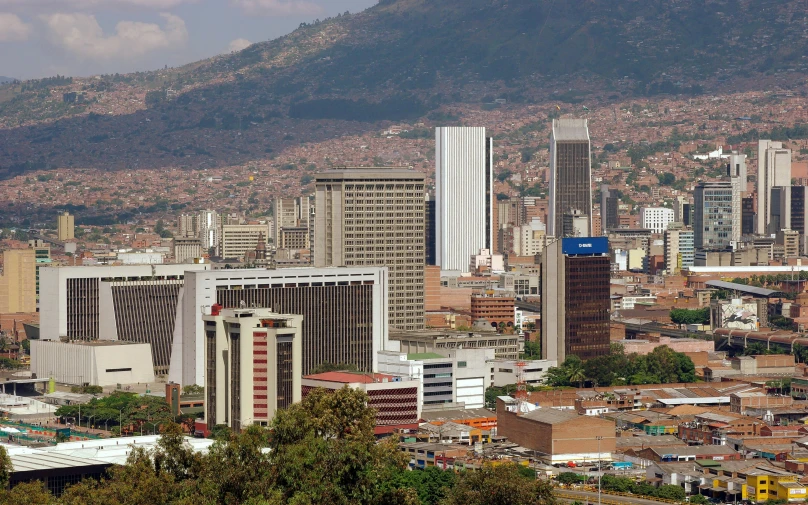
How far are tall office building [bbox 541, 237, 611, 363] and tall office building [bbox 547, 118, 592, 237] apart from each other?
249 ft

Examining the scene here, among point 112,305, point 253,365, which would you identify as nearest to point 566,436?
point 253,365

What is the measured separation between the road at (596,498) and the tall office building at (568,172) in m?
115

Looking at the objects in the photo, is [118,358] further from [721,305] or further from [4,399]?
[721,305]

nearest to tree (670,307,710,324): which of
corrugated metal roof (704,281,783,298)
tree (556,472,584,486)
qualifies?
corrugated metal roof (704,281,783,298)

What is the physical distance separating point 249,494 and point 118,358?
61.4m

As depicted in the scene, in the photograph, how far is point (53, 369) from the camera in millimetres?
107875

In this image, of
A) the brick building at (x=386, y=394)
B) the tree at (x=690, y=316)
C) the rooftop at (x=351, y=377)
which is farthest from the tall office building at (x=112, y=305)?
the tree at (x=690, y=316)

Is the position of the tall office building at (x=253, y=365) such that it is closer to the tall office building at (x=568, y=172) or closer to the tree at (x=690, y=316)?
the tree at (x=690, y=316)

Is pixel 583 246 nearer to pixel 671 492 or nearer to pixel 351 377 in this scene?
pixel 351 377

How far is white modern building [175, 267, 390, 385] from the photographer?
9866cm

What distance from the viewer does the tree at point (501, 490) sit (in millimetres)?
53719

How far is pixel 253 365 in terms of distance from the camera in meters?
81.1

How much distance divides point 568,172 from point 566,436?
112 m

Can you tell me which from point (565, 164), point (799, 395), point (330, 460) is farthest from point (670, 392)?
point (565, 164)
